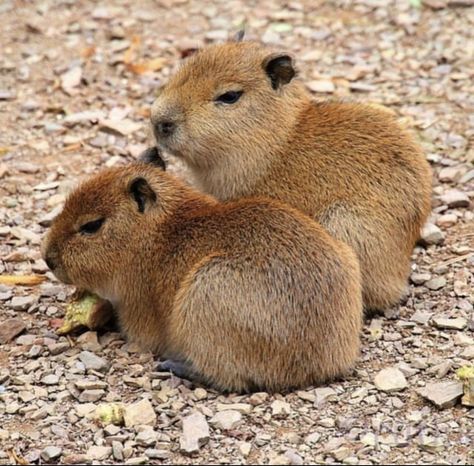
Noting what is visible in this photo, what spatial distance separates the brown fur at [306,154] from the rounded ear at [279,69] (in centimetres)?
4

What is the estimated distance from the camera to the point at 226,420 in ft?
22.6

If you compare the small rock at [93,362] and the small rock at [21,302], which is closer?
the small rock at [93,362]

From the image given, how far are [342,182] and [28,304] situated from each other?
2635 mm

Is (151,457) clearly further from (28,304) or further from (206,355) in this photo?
(28,304)

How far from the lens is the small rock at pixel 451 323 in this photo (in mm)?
7898

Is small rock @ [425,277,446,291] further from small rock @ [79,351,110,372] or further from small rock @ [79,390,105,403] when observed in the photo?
small rock @ [79,390,105,403]

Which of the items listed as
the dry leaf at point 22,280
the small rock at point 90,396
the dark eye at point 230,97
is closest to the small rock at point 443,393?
the small rock at point 90,396

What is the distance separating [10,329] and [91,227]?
100cm

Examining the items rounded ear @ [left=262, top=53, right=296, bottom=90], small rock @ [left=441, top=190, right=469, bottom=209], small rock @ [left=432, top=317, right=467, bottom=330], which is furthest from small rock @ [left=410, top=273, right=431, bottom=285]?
rounded ear @ [left=262, top=53, right=296, bottom=90]

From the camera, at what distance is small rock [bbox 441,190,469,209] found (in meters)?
9.41

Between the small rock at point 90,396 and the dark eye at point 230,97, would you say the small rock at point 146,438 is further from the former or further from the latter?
the dark eye at point 230,97

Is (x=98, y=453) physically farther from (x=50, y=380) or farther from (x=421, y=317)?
(x=421, y=317)

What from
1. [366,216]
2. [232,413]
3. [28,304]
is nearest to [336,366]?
[232,413]

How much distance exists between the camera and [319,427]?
6.85m
